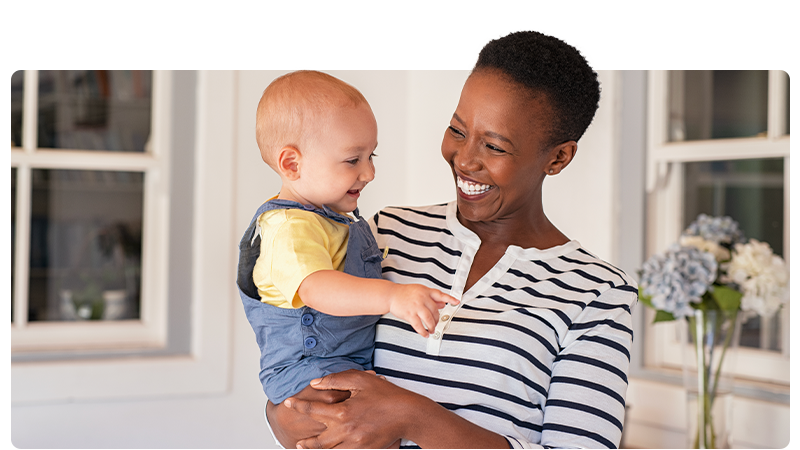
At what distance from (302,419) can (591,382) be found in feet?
1.57

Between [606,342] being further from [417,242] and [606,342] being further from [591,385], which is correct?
[417,242]

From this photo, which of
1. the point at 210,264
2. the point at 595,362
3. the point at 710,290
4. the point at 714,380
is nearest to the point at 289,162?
the point at 595,362

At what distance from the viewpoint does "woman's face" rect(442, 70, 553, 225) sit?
45.2 inches

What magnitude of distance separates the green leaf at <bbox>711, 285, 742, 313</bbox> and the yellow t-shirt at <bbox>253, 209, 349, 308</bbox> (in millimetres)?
1247

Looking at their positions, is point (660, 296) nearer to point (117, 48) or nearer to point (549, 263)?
point (549, 263)

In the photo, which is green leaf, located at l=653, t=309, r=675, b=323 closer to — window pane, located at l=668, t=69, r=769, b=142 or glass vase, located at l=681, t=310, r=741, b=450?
glass vase, located at l=681, t=310, r=741, b=450

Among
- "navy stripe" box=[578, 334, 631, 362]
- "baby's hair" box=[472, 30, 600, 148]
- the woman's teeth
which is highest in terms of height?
"baby's hair" box=[472, 30, 600, 148]

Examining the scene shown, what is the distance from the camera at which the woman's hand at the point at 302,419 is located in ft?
3.60

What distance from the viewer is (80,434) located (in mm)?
2502

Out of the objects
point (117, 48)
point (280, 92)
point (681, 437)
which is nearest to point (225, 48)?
point (117, 48)

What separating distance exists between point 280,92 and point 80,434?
1.94 meters

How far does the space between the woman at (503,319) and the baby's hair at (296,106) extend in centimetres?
22

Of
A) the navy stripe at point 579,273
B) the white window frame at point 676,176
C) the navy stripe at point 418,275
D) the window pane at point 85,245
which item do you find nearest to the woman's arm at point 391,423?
the navy stripe at point 418,275

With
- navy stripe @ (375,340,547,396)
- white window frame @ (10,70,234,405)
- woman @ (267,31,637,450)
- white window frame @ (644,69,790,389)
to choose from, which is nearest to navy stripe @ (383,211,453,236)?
woman @ (267,31,637,450)
